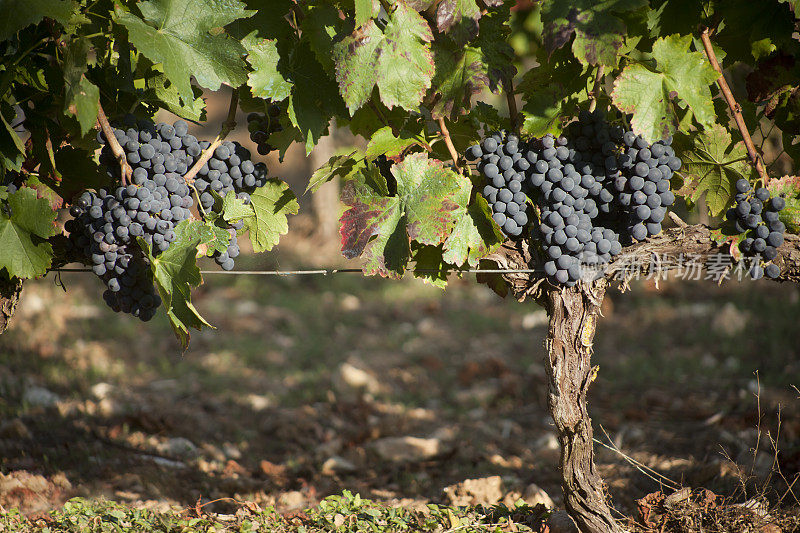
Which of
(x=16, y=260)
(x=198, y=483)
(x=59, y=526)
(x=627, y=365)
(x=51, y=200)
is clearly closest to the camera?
(x=16, y=260)

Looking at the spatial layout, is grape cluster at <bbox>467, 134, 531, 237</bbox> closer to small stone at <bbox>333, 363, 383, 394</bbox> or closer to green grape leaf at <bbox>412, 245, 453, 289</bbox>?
green grape leaf at <bbox>412, 245, 453, 289</bbox>

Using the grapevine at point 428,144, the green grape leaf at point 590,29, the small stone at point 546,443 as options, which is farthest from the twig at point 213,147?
the small stone at point 546,443

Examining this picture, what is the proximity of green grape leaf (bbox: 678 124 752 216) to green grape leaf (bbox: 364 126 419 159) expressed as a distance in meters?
0.91

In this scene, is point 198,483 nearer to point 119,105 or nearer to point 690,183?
point 119,105

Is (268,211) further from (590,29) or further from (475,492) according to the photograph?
(475,492)

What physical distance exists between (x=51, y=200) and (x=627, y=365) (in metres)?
3.81

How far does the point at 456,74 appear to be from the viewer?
→ 1858 mm

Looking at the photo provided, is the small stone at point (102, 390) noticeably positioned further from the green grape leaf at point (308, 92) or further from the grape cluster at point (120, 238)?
the green grape leaf at point (308, 92)

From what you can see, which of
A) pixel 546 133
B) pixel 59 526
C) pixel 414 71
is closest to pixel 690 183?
pixel 546 133

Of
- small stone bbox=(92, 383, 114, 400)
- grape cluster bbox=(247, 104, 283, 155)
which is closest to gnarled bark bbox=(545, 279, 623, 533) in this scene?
grape cluster bbox=(247, 104, 283, 155)

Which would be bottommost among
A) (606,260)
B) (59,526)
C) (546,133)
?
(59,526)

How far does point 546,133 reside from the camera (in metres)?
1.91

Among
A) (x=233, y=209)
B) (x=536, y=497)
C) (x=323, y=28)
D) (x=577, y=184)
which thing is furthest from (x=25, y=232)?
(x=536, y=497)

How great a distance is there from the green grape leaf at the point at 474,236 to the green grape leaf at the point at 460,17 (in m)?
0.44
